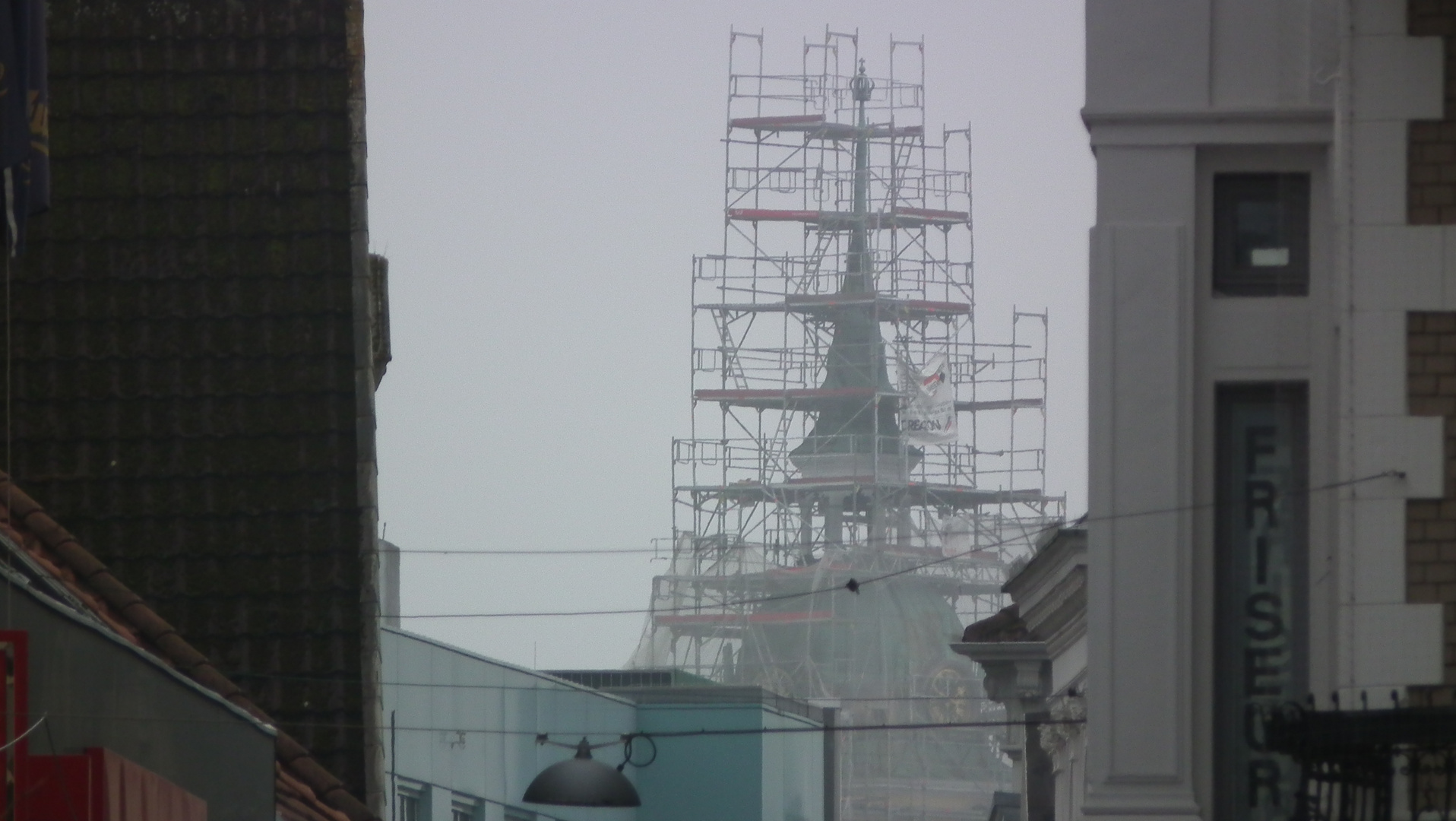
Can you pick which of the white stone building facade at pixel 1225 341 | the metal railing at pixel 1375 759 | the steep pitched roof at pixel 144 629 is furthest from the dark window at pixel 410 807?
the metal railing at pixel 1375 759

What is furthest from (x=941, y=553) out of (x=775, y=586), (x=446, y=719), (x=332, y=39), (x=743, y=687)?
(x=332, y=39)

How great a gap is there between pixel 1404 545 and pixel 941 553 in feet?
314

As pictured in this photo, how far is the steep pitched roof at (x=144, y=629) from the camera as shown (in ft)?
34.7

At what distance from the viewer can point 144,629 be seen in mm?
10914

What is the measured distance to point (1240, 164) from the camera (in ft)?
27.2

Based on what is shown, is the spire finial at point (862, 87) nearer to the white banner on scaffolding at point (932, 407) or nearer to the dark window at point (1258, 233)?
the white banner on scaffolding at point (932, 407)

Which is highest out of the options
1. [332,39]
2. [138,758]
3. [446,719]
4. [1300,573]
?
[332,39]

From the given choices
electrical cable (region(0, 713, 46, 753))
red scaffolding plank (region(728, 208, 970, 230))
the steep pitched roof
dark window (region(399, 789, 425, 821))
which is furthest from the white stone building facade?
red scaffolding plank (region(728, 208, 970, 230))

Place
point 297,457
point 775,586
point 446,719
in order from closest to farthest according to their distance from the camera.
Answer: point 297,457 < point 446,719 < point 775,586

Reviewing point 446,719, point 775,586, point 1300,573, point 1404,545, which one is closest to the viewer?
point 1404,545

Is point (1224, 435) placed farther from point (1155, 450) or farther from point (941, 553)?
point (941, 553)

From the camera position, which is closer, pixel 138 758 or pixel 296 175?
pixel 138 758

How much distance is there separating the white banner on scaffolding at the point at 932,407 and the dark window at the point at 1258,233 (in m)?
91.3

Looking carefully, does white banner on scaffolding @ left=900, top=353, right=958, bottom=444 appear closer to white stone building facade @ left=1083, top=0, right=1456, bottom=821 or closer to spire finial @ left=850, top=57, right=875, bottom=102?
spire finial @ left=850, top=57, right=875, bottom=102
